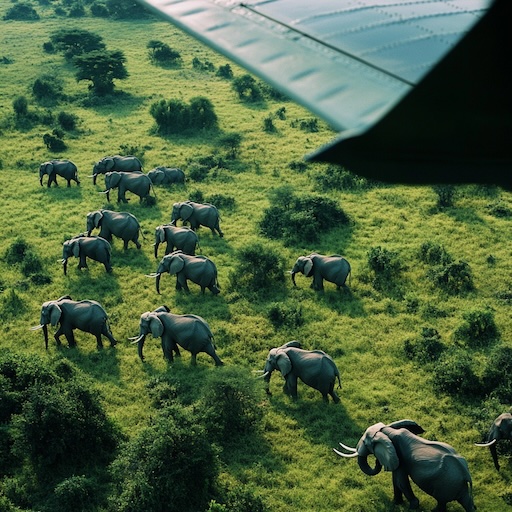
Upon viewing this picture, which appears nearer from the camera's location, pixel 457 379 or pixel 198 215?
pixel 457 379

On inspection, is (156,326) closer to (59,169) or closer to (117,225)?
(117,225)

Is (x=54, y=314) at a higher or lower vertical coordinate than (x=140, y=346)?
higher

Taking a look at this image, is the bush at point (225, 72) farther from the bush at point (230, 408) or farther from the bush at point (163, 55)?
the bush at point (230, 408)

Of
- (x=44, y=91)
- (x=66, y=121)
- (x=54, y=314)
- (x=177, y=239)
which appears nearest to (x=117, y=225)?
(x=177, y=239)

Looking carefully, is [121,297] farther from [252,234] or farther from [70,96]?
[70,96]

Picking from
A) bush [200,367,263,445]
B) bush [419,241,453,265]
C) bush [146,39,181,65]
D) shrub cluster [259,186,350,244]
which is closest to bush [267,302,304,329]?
bush [200,367,263,445]

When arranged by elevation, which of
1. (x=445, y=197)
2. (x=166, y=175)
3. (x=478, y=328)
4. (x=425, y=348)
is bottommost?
(x=166, y=175)

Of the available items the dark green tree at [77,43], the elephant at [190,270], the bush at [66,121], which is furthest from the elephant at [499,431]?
the dark green tree at [77,43]

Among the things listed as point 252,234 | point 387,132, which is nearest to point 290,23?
point 387,132
